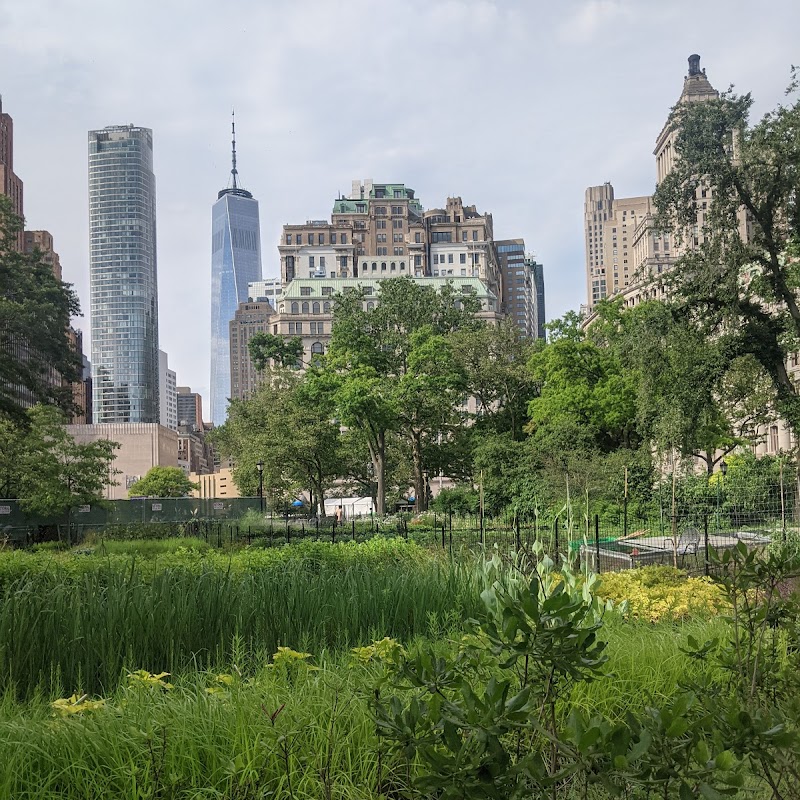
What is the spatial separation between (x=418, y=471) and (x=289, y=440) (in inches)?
341

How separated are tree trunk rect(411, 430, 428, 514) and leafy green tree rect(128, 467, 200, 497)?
52.4m

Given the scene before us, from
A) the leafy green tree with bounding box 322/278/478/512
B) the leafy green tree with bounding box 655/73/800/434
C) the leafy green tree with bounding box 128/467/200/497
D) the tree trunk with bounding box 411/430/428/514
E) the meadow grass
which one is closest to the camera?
the meadow grass

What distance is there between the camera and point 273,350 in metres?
60.4

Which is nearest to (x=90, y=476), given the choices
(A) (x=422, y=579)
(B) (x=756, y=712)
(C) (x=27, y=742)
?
(A) (x=422, y=579)

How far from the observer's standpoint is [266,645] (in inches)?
230

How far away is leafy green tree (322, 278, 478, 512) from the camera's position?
3966 cm

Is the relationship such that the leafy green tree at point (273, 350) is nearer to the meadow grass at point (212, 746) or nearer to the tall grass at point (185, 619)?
the tall grass at point (185, 619)

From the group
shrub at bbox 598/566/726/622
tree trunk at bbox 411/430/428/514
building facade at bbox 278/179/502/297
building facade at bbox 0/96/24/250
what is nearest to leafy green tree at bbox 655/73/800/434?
shrub at bbox 598/566/726/622

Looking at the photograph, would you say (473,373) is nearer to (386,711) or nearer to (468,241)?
(386,711)

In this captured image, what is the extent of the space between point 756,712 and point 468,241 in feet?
412

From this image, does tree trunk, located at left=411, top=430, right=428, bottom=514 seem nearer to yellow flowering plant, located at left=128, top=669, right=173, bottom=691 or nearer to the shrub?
the shrub

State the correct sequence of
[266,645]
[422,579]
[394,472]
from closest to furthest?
1. [266,645]
2. [422,579]
3. [394,472]

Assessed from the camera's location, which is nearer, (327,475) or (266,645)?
(266,645)

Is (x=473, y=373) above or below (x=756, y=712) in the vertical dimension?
above
